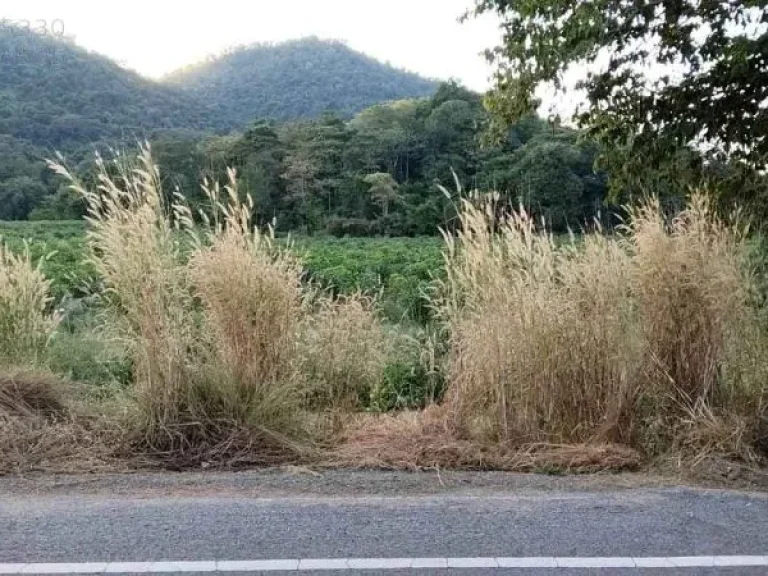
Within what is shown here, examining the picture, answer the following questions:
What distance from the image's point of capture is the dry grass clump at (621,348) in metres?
5.21

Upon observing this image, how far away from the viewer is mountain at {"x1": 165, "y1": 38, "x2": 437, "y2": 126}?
8588 cm

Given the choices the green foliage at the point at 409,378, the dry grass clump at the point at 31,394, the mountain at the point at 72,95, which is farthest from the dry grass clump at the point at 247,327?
the mountain at the point at 72,95

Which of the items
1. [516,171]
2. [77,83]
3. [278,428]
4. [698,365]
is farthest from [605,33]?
[77,83]

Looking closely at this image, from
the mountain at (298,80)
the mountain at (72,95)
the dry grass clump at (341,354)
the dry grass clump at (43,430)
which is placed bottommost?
the dry grass clump at (43,430)

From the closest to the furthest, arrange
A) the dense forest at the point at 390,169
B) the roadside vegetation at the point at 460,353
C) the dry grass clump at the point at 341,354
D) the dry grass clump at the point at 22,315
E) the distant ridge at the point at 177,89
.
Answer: the roadside vegetation at the point at 460,353 → the dry grass clump at the point at 341,354 → the dry grass clump at the point at 22,315 → the dense forest at the point at 390,169 → the distant ridge at the point at 177,89

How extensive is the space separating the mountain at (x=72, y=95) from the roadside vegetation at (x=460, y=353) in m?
34.4

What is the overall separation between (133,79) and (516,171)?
220ft

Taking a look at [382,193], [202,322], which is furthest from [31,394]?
[382,193]

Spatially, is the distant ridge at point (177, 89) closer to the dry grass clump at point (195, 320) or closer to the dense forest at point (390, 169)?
the dry grass clump at point (195, 320)

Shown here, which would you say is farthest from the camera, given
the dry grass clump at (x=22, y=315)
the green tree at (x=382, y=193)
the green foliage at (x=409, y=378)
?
the green tree at (x=382, y=193)

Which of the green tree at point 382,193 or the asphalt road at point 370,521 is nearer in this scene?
the asphalt road at point 370,521

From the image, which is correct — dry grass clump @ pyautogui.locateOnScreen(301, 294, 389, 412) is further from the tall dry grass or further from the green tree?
the green tree

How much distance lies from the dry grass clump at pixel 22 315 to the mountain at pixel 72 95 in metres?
32.6

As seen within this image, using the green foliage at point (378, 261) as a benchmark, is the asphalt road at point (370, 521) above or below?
below
